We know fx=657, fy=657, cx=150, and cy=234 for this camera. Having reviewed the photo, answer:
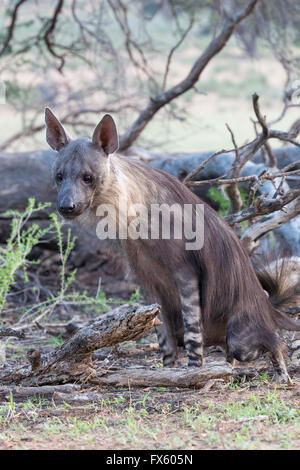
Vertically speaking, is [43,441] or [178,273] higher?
[178,273]

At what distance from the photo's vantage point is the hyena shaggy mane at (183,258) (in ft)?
13.1

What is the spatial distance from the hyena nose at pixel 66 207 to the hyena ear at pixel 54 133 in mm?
528

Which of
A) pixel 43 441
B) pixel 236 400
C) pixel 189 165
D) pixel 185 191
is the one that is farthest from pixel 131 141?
pixel 43 441

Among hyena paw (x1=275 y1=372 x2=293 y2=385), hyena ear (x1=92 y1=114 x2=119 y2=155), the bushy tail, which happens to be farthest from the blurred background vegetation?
hyena paw (x1=275 y1=372 x2=293 y2=385)

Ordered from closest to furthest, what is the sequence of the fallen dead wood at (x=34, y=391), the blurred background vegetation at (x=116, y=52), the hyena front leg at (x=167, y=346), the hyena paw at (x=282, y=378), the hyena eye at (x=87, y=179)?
the fallen dead wood at (x=34, y=391) < the hyena eye at (x=87, y=179) < the hyena paw at (x=282, y=378) < the hyena front leg at (x=167, y=346) < the blurred background vegetation at (x=116, y=52)

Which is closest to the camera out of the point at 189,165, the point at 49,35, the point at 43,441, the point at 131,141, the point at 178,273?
the point at 43,441

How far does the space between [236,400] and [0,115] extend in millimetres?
19964

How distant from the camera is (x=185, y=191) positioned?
14.3 feet

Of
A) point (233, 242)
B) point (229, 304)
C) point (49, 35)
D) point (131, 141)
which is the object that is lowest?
point (229, 304)

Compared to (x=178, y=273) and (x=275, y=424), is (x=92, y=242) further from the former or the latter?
(x=275, y=424)

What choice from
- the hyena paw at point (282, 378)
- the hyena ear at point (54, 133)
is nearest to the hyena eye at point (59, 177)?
the hyena ear at point (54, 133)

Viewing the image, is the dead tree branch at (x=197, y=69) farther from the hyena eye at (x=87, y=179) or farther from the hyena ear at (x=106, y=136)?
the hyena eye at (x=87, y=179)

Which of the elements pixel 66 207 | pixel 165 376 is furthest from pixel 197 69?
pixel 165 376

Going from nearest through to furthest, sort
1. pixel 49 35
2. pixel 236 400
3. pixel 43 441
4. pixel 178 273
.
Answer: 1. pixel 43 441
2. pixel 236 400
3. pixel 178 273
4. pixel 49 35
